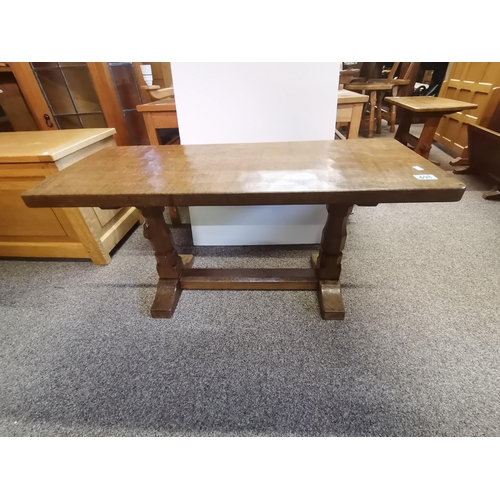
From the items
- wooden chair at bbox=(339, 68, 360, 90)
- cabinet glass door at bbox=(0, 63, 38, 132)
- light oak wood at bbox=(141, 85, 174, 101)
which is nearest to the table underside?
light oak wood at bbox=(141, 85, 174, 101)

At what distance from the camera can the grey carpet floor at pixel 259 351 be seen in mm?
885

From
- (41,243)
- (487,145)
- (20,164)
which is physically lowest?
(41,243)

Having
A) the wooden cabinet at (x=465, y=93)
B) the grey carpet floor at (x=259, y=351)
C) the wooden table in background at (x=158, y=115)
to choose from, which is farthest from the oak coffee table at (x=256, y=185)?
the wooden cabinet at (x=465, y=93)

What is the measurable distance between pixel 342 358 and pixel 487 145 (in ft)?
6.84

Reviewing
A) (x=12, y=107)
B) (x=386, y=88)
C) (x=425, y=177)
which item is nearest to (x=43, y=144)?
(x=12, y=107)

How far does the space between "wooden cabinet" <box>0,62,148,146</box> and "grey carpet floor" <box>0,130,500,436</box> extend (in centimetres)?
124

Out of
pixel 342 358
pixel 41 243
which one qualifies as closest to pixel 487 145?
pixel 342 358

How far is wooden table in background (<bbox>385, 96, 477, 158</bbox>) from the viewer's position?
6.93 ft

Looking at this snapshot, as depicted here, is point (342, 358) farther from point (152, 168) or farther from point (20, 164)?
point (20, 164)

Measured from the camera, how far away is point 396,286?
1.35 metres

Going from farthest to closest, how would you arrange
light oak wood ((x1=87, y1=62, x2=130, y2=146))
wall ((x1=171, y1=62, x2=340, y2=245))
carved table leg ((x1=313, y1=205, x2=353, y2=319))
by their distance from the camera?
light oak wood ((x1=87, y1=62, x2=130, y2=146))
wall ((x1=171, y1=62, x2=340, y2=245))
carved table leg ((x1=313, y1=205, x2=353, y2=319))

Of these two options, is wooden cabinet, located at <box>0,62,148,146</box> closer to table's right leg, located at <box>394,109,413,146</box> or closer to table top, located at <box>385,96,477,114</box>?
table top, located at <box>385,96,477,114</box>

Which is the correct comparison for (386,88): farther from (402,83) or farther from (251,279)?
(251,279)

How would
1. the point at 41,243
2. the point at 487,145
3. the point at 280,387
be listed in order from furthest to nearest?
the point at 487,145
the point at 41,243
the point at 280,387
